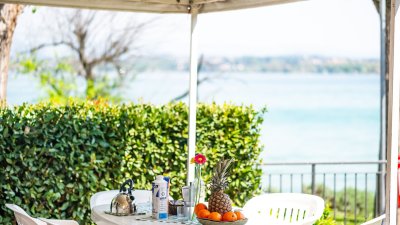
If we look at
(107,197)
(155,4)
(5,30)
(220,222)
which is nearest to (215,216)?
(220,222)

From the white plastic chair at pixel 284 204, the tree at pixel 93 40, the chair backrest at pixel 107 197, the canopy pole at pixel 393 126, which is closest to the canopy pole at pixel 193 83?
the chair backrest at pixel 107 197

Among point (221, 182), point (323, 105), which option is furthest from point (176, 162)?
point (323, 105)

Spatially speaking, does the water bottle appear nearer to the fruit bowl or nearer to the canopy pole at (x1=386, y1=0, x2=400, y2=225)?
the fruit bowl

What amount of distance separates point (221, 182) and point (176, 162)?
2.43 metres

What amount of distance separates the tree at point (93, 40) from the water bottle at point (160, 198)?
365 inches

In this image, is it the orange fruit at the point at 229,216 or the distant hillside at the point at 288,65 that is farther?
the distant hillside at the point at 288,65

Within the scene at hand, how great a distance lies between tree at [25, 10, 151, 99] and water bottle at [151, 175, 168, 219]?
365 inches

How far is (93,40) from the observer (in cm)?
1396

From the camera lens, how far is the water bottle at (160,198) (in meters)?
4.56

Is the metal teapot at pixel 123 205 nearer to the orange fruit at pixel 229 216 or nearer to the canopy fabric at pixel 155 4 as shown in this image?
the orange fruit at pixel 229 216

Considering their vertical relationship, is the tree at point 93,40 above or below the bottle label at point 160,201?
above

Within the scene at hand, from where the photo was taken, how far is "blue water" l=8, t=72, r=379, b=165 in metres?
24.8

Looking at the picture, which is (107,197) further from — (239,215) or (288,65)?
(288,65)

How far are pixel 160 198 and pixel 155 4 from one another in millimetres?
2070
